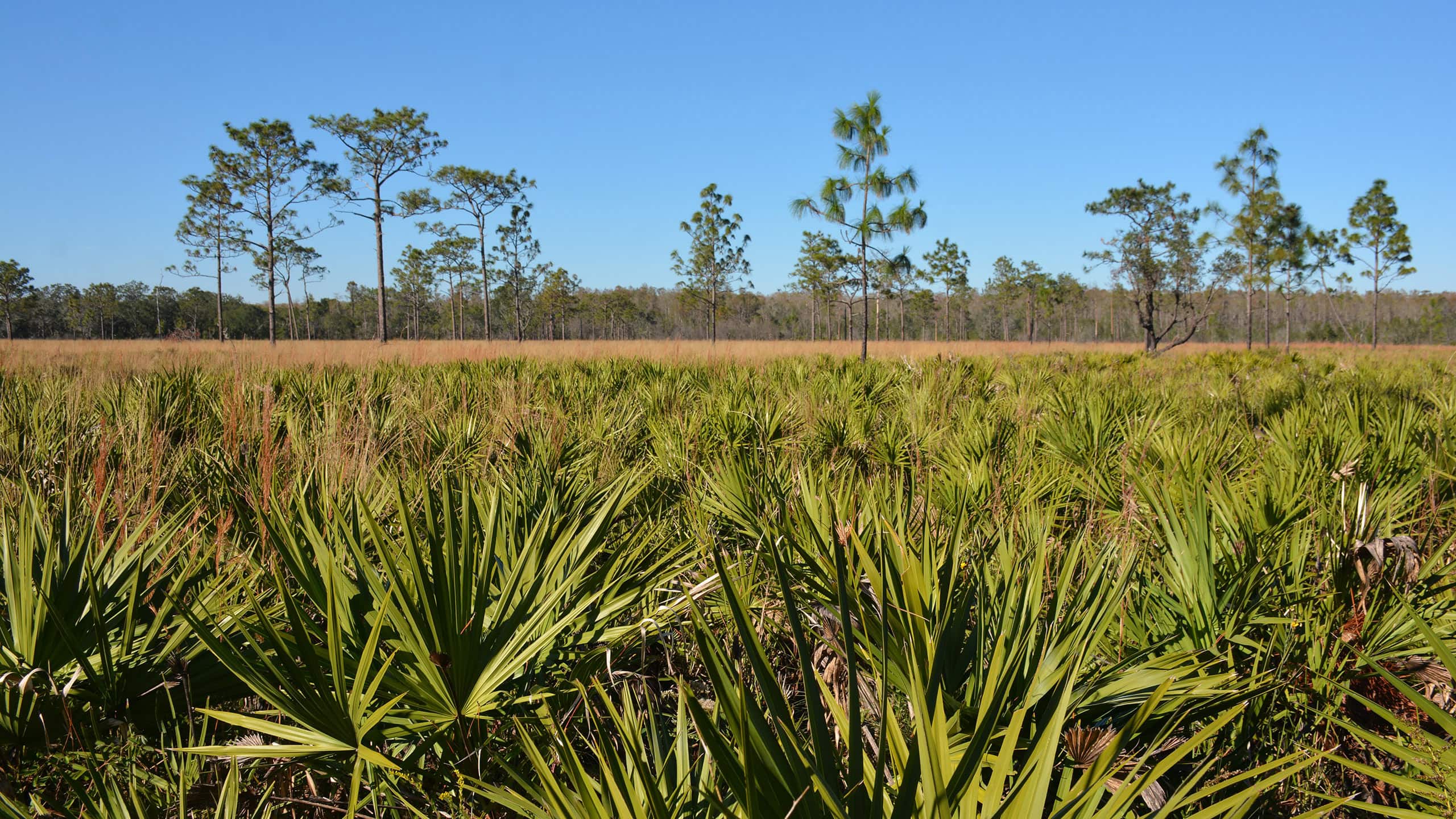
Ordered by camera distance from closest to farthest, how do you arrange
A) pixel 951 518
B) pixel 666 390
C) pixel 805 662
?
pixel 805 662 < pixel 951 518 < pixel 666 390

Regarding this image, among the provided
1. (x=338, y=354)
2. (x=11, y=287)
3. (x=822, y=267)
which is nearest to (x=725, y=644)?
(x=338, y=354)

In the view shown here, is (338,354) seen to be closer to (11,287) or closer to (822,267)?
(822,267)

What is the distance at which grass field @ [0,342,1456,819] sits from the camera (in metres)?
0.75

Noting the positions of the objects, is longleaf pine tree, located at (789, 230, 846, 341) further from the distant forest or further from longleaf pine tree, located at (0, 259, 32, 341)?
longleaf pine tree, located at (0, 259, 32, 341)

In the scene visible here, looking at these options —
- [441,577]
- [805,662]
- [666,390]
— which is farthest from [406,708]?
[666,390]

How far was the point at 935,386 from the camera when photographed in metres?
5.95

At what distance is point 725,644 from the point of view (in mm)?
1597

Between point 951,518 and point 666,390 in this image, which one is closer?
point 951,518

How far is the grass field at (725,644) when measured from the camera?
750 millimetres

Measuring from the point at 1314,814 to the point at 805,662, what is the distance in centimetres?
54

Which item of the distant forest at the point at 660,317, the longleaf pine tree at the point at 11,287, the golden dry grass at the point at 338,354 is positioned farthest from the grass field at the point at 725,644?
the longleaf pine tree at the point at 11,287

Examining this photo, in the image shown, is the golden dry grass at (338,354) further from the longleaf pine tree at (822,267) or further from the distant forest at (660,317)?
the distant forest at (660,317)

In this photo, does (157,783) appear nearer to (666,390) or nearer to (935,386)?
(666,390)

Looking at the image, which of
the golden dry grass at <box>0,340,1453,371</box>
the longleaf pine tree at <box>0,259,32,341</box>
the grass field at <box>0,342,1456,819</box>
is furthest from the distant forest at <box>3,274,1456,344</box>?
the grass field at <box>0,342,1456,819</box>
